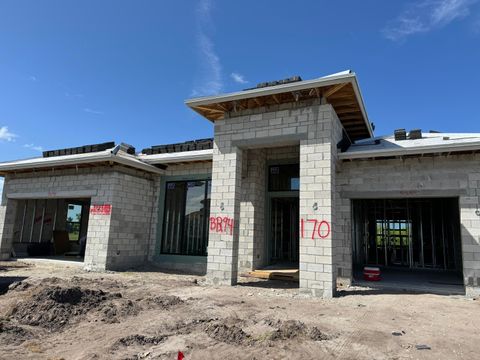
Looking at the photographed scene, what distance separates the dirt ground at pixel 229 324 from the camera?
15.3 ft

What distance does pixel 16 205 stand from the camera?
53.3 ft

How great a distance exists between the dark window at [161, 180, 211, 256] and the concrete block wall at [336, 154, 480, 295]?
17.8 feet

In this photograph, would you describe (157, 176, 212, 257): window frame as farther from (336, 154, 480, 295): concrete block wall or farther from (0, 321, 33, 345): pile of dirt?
(0, 321, 33, 345): pile of dirt

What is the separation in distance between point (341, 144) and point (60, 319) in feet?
29.8

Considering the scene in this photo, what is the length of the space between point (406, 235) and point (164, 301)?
46.5 ft

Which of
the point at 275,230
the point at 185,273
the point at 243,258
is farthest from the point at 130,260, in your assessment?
the point at 275,230

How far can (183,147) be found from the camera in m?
15.2

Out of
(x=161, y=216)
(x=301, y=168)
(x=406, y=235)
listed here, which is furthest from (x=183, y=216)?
(x=406, y=235)

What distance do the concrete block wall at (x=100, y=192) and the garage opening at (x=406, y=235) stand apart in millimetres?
10483

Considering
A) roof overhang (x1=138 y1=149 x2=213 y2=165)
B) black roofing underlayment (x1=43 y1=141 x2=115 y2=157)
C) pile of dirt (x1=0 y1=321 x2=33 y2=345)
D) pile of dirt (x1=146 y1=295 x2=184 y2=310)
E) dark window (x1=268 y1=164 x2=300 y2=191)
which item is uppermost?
black roofing underlayment (x1=43 y1=141 x2=115 y2=157)

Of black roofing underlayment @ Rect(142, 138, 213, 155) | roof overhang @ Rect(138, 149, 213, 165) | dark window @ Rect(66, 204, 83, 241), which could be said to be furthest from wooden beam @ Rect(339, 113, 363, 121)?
dark window @ Rect(66, 204, 83, 241)

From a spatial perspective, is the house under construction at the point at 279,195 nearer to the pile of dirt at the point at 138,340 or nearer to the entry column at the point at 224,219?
the entry column at the point at 224,219

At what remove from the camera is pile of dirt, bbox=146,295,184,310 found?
23.3ft

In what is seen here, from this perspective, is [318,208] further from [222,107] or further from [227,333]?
[227,333]
